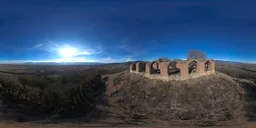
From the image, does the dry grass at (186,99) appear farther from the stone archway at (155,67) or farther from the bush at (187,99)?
the stone archway at (155,67)

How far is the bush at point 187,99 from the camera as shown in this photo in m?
26.4

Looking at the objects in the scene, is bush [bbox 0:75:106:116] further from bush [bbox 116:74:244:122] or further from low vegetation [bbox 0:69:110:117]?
bush [bbox 116:74:244:122]

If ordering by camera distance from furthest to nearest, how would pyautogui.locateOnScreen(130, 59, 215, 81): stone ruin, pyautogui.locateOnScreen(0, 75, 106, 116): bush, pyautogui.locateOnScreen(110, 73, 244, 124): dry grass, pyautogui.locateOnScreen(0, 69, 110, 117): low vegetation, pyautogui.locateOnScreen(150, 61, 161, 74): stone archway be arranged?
pyautogui.locateOnScreen(150, 61, 161, 74): stone archway
pyautogui.locateOnScreen(130, 59, 215, 81): stone ruin
pyautogui.locateOnScreen(0, 75, 106, 116): bush
pyautogui.locateOnScreen(0, 69, 110, 117): low vegetation
pyautogui.locateOnScreen(110, 73, 244, 124): dry grass

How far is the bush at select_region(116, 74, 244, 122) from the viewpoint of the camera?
2642cm

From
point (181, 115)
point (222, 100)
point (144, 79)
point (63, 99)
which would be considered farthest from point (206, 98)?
point (63, 99)

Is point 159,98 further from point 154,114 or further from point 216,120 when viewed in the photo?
point 216,120

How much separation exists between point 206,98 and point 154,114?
18.8ft

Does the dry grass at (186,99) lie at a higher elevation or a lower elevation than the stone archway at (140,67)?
lower

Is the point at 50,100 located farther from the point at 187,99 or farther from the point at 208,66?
the point at 208,66

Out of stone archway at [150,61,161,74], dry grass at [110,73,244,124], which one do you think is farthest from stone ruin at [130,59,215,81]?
dry grass at [110,73,244,124]

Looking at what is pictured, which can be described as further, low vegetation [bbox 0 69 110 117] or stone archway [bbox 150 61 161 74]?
stone archway [bbox 150 61 161 74]

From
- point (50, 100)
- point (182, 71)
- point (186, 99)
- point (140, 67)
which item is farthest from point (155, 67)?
point (50, 100)

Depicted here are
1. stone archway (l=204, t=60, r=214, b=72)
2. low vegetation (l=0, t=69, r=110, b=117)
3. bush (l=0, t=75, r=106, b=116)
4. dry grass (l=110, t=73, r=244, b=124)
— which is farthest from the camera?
stone archway (l=204, t=60, r=214, b=72)

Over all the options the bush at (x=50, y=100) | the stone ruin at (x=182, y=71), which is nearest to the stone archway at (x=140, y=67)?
the stone ruin at (x=182, y=71)
